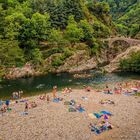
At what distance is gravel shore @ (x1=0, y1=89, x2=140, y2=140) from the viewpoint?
35.7 meters

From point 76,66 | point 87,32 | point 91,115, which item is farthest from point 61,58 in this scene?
point 91,115

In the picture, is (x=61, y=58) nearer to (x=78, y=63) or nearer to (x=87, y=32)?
(x=78, y=63)

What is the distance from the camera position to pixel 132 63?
96125 millimetres

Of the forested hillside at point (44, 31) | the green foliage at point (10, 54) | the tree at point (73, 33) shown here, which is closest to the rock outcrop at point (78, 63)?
the forested hillside at point (44, 31)

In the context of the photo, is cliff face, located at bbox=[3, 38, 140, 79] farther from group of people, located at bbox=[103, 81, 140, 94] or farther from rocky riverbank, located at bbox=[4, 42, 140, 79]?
group of people, located at bbox=[103, 81, 140, 94]

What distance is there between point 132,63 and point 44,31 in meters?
31.8

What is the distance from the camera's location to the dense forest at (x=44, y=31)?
96.6 meters

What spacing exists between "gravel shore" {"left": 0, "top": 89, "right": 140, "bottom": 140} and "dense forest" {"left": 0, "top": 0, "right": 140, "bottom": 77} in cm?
3848

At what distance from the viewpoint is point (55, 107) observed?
1948 inches

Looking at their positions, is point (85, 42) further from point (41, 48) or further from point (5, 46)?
point (5, 46)

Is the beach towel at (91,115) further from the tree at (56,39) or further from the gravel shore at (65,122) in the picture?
the tree at (56,39)

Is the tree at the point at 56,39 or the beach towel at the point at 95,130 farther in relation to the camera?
the tree at the point at 56,39

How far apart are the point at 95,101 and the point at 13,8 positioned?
3074 inches

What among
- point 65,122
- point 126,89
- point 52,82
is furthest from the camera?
point 52,82
